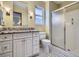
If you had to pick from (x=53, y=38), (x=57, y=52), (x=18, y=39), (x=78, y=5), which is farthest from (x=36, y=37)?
(x=78, y=5)

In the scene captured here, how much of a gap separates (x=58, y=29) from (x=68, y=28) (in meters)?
0.43

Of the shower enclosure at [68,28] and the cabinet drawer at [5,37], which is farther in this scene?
the cabinet drawer at [5,37]

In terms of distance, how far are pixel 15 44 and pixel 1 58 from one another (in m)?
0.43

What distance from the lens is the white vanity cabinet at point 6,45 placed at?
2270mm

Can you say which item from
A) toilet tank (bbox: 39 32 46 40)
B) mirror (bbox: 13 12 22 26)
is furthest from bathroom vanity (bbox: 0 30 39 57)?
toilet tank (bbox: 39 32 46 40)

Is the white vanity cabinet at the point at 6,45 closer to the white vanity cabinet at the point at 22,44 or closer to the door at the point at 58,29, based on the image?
the white vanity cabinet at the point at 22,44

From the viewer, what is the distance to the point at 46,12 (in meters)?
4.68

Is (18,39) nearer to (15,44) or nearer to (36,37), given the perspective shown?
(15,44)

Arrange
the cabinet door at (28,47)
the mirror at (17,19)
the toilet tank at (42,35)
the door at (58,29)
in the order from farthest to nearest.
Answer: the toilet tank at (42,35)
the mirror at (17,19)
the cabinet door at (28,47)
the door at (58,29)

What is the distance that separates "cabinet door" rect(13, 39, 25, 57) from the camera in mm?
2544

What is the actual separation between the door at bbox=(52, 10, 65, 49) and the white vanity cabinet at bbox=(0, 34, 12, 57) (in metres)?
1.09

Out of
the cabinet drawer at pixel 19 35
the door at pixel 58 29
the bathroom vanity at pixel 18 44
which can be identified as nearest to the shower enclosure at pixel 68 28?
the door at pixel 58 29

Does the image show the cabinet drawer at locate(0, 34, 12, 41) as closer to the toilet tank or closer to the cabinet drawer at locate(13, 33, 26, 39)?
the cabinet drawer at locate(13, 33, 26, 39)

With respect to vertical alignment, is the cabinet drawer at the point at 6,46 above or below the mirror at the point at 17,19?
below
